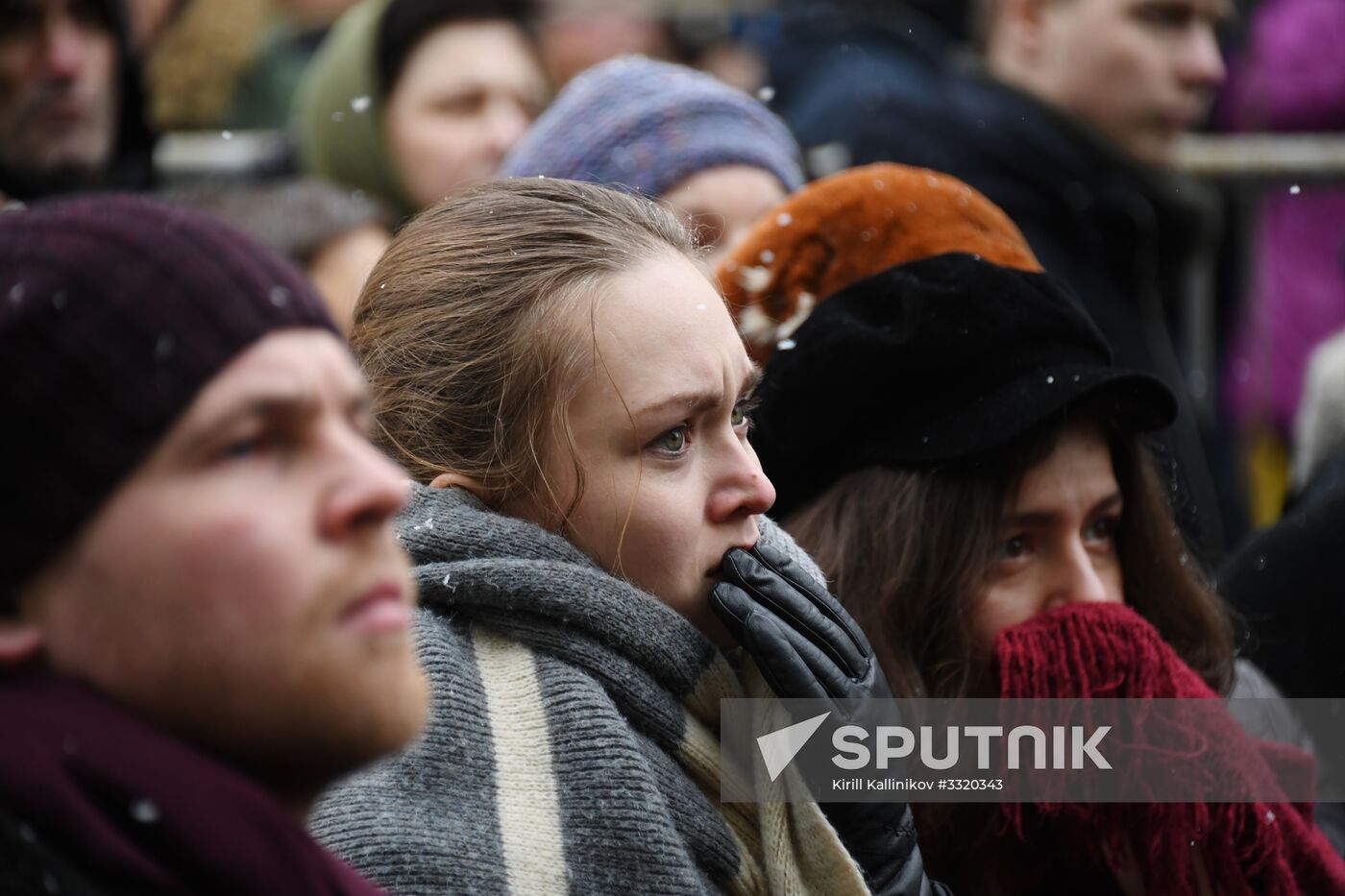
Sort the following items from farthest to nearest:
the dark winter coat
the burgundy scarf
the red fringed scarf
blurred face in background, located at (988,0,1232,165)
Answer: blurred face in background, located at (988,0,1232,165) → the dark winter coat → the red fringed scarf → the burgundy scarf

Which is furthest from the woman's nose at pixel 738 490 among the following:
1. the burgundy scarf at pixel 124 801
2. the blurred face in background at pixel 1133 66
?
the blurred face in background at pixel 1133 66

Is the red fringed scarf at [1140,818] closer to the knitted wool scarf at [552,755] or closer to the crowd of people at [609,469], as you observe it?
the crowd of people at [609,469]

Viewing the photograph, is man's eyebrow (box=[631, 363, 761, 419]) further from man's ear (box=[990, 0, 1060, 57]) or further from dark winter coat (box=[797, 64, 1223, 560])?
man's ear (box=[990, 0, 1060, 57])

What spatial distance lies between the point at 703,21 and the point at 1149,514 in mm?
4146

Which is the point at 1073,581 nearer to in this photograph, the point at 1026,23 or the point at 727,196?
the point at 727,196

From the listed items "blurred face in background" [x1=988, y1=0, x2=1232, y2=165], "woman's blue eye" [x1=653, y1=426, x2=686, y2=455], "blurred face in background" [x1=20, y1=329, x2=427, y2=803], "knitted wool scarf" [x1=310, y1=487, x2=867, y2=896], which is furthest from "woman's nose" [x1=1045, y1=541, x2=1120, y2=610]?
"blurred face in background" [x1=988, y1=0, x2=1232, y2=165]

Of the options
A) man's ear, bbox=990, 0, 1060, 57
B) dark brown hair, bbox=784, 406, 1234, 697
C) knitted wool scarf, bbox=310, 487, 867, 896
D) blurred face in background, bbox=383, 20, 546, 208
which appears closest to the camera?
knitted wool scarf, bbox=310, 487, 867, 896

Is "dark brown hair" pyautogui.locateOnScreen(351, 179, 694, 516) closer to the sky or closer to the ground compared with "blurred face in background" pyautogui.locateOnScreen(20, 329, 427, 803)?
closer to the ground

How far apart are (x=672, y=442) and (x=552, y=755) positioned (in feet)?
1.38

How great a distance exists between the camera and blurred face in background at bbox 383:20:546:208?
4.29m

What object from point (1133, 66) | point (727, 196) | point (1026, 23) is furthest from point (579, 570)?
point (1026, 23)

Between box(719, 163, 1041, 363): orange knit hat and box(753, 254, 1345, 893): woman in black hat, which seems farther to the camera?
box(719, 163, 1041, 363): orange knit hat

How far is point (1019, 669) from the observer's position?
219 centimetres

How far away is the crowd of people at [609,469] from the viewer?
1.14 metres
